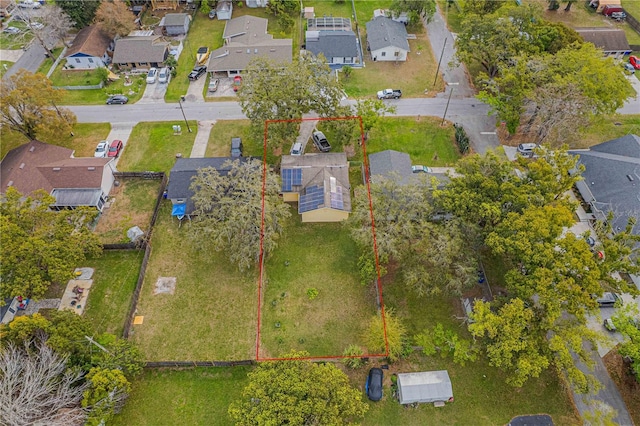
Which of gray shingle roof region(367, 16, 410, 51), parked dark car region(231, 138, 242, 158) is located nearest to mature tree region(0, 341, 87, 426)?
parked dark car region(231, 138, 242, 158)

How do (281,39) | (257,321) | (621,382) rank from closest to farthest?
(621,382) → (257,321) → (281,39)

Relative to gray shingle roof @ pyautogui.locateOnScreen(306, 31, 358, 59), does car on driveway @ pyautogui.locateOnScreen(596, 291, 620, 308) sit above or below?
below

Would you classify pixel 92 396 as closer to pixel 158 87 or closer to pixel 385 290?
pixel 385 290

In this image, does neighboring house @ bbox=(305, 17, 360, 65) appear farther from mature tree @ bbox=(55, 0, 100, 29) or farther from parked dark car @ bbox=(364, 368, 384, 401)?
parked dark car @ bbox=(364, 368, 384, 401)

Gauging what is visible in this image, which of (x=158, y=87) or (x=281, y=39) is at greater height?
(x=281, y=39)

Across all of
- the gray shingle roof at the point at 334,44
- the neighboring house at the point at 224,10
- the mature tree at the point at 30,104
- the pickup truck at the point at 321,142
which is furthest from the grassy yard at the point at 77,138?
the gray shingle roof at the point at 334,44

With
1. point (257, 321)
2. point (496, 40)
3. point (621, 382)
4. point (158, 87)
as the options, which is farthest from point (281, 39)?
point (621, 382)

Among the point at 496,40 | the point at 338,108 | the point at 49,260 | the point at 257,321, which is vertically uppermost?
the point at 496,40

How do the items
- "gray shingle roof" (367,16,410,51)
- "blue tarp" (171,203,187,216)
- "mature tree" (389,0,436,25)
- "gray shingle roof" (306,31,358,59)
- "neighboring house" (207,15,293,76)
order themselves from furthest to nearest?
"mature tree" (389,0,436,25), "gray shingle roof" (367,16,410,51), "gray shingle roof" (306,31,358,59), "neighboring house" (207,15,293,76), "blue tarp" (171,203,187,216)
